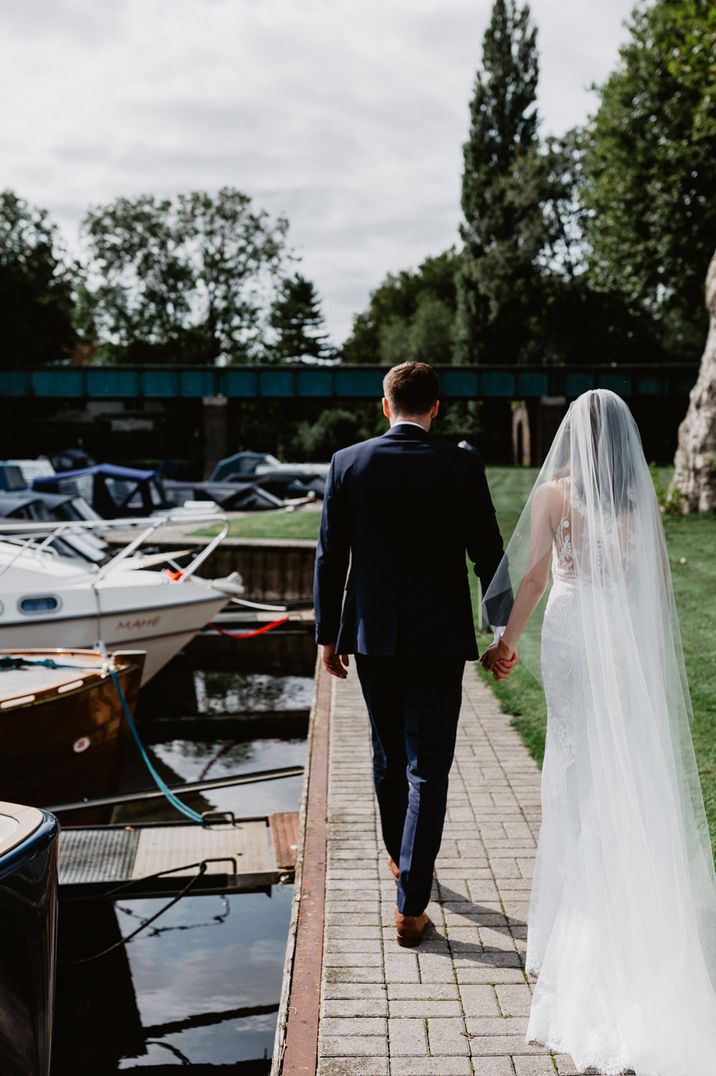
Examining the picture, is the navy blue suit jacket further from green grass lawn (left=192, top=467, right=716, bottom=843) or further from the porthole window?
the porthole window

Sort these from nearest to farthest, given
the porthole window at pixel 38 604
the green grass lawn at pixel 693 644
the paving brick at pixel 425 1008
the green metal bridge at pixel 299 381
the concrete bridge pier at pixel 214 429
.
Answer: the paving brick at pixel 425 1008 → the green grass lawn at pixel 693 644 → the porthole window at pixel 38 604 → the green metal bridge at pixel 299 381 → the concrete bridge pier at pixel 214 429

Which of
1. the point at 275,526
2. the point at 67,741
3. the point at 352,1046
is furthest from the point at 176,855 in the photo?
the point at 275,526

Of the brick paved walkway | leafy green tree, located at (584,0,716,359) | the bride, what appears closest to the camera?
the bride

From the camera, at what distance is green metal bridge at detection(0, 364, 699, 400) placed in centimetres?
4881

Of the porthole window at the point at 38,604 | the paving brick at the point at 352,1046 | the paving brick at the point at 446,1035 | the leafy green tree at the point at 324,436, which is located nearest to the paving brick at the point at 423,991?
the paving brick at the point at 446,1035

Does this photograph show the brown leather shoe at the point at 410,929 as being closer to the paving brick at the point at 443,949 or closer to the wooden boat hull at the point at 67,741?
the paving brick at the point at 443,949

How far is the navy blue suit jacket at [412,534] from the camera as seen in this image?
3953mm

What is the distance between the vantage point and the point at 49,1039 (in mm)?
3658

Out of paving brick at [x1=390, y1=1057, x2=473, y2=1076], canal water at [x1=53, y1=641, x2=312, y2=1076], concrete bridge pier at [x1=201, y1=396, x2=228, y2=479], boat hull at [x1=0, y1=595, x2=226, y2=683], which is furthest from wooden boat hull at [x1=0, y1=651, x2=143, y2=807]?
concrete bridge pier at [x1=201, y1=396, x2=228, y2=479]

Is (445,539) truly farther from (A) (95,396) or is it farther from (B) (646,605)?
(A) (95,396)

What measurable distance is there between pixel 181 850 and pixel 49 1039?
14.0ft

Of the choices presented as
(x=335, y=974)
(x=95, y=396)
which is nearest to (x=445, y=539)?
(x=335, y=974)

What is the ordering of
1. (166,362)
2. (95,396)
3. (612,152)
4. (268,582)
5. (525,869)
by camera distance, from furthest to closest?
(166,362) → (95,396) → (612,152) → (268,582) → (525,869)

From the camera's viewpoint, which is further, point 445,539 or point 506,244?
point 506,244
